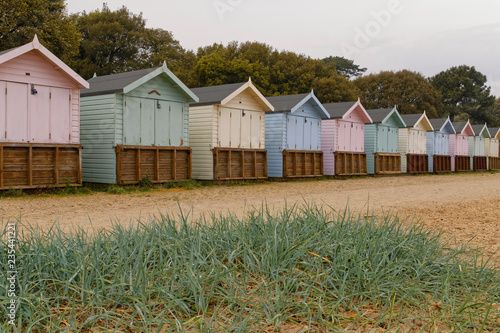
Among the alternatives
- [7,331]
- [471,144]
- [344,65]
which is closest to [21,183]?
[7,331]

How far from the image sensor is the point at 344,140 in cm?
A: 2847

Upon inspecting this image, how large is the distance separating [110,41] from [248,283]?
1730 inches

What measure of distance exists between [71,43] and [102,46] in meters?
11.2

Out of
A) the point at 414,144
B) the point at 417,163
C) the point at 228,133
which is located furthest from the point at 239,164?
the point at 417,163

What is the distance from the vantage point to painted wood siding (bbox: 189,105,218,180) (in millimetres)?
20219

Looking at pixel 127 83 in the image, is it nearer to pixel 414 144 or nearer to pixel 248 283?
pixel 248 283

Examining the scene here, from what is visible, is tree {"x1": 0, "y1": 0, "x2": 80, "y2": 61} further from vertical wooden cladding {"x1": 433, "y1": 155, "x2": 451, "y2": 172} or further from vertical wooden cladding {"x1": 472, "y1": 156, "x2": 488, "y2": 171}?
vertical wooden cladding {"x1": 472, "y1": 156, "x2": 488, "y2": 171}

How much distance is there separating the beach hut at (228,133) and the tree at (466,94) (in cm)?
5982

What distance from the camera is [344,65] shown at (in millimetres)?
72000

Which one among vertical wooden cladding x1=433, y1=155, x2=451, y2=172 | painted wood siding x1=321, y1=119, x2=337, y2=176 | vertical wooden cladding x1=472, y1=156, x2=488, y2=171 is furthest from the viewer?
vertical wooden cladding x1=472, y1=156, x2=488, y2=171

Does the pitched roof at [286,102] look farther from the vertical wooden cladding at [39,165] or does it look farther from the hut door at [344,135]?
the vertical wooden cladding at [39,165]

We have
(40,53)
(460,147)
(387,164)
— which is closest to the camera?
(40,53)

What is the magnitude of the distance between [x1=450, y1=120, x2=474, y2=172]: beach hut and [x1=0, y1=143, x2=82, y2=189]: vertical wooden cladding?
3563 cm

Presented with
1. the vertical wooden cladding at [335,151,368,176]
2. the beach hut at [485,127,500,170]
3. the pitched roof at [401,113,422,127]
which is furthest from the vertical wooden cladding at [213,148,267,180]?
the beach hut at [485,127,500,170]
